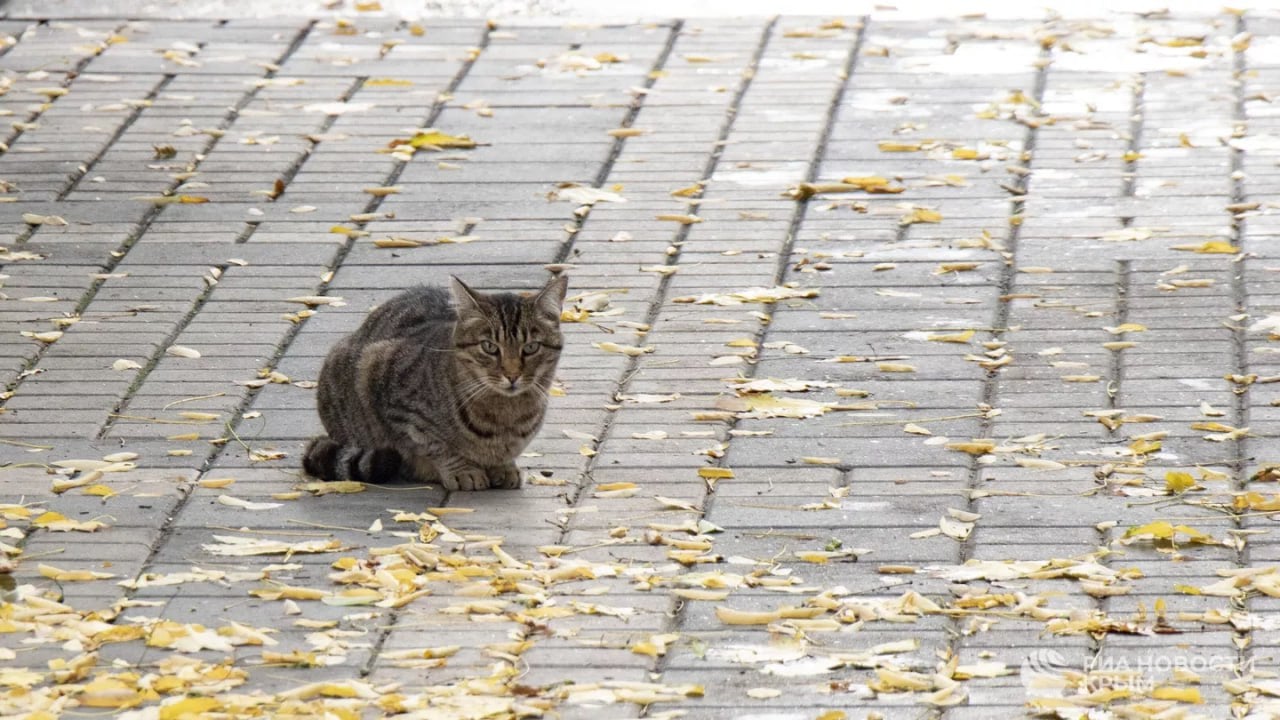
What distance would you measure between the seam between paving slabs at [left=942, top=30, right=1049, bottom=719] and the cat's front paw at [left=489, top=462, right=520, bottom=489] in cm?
130

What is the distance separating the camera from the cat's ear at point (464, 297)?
5879 millimetres

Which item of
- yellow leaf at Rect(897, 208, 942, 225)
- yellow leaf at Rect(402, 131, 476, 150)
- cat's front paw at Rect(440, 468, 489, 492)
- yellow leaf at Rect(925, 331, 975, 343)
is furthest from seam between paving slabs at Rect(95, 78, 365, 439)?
yellow leaf at Rect(897, 208, 942, 225)

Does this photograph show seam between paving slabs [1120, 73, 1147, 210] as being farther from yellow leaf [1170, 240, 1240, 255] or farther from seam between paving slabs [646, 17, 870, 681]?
seam between paving slabs [646, 17, 870, 681]

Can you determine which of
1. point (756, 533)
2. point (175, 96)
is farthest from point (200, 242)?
point (756, 533)

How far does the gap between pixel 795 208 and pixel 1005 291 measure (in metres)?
1.23

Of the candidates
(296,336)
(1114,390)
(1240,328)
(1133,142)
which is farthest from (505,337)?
(1133,142)

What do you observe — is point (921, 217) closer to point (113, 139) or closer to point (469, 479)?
point (469, 479)

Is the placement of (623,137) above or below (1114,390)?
below

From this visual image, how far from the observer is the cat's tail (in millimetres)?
6004

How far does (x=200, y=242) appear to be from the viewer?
26.9 feet

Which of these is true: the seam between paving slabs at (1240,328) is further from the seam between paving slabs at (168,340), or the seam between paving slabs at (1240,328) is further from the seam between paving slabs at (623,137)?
the seam between paving slabs at (168,340)

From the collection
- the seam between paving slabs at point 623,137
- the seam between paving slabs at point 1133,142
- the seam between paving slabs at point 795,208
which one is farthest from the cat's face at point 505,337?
the seam between paving slabs at point 1133,142

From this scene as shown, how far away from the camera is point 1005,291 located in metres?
7.52

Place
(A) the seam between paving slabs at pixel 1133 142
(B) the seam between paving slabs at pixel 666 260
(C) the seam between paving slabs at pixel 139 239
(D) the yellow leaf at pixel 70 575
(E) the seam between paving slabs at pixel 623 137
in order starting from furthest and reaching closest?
(A) the seam between paving slabs at pixel 1133 142 < (E) the seam between paving slabs at pixel 623 137 < (B) the seam between paving slabs at pixel 666 260 < (C) the seam between paving slabs at pixel 139 239 < (D) the yellow leaf at pixel 70 575
